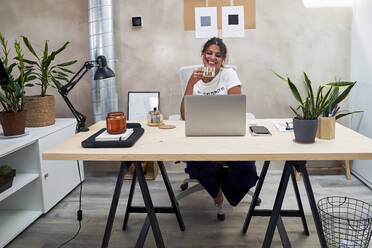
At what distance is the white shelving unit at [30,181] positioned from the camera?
2383 millimetres

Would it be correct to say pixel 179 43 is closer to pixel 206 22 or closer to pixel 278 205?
pixel 206 22

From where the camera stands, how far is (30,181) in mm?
2455

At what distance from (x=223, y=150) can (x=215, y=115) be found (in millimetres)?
273

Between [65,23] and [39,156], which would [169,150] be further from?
[65,23]

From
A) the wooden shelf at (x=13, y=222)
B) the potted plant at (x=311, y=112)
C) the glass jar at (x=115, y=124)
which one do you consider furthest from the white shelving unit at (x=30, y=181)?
the potted plant at (x=311, y=112)

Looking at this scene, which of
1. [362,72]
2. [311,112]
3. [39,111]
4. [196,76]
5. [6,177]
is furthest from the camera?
[362,72]

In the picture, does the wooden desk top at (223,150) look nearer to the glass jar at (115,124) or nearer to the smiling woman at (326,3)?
the glass jar at (115,124)

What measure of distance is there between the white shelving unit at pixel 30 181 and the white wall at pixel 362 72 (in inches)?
103

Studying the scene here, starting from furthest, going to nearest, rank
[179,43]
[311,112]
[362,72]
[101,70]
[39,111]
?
[179,43] → [362,72] → [39,111] → [101,70] → [311,112]

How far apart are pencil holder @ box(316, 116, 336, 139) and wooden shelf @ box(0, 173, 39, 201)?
1.93 meters

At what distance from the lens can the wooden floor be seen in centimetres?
221

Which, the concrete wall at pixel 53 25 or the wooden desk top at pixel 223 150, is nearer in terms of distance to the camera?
the wooden desk top at pixel 223 150

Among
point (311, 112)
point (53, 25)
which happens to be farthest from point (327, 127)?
point (53, 25)

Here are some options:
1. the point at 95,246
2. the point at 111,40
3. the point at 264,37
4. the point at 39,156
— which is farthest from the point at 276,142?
the point at 111,40
